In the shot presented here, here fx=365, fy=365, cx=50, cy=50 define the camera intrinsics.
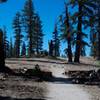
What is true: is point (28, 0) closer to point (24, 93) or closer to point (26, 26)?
point (26, 26)

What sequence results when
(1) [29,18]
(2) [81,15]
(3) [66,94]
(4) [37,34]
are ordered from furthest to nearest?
(4) [37,34]
(1) [29,18]
(2) [81,15]
(3) [66,94]

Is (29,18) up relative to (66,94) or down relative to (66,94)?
up

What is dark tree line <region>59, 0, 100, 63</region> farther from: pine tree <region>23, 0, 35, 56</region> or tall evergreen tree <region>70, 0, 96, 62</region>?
pine tree <region>23, 0, 35, 56</region>

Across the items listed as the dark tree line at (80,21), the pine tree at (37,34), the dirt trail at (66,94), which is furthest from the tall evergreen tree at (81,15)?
the pine tree at (37,34)

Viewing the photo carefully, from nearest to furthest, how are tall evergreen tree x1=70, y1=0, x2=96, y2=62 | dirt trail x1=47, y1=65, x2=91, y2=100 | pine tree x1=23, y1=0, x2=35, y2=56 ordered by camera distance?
dirt trail x1=47, y1=65, x2=91, y2=100 < tall evergreen tree x1=70, y1=0, x2=96, y2=62 < pine tree x1=23, y1=0, x2=35, y2=56

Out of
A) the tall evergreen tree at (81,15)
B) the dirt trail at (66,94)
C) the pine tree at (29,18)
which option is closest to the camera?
the dirt trail at (66,94)

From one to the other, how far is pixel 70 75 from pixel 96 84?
6.28 meters

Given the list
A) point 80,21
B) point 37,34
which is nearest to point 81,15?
point 80,21

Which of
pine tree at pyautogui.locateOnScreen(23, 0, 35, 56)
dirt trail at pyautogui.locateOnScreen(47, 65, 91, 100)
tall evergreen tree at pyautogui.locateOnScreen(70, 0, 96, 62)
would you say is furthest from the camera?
pine tree at pyautogui.locateOnScreen(23, 0, 35, 56)

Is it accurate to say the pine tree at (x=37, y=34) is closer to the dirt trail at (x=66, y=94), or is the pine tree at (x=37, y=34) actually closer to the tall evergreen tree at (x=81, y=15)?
the tall evergreen tree at (x=81, y=15)

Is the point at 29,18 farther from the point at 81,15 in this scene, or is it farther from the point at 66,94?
the point at 66,94

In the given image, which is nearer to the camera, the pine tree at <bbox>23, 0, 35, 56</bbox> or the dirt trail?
the dirt trail

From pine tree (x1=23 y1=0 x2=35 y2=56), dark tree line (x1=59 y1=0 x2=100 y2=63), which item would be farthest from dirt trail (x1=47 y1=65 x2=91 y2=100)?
pine tree (x1=23 y1=0 x2=35 y2=56)

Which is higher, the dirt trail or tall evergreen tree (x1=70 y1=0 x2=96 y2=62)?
tall evergreen tree (x1=70 y1=0 x2=96 y2=62)
